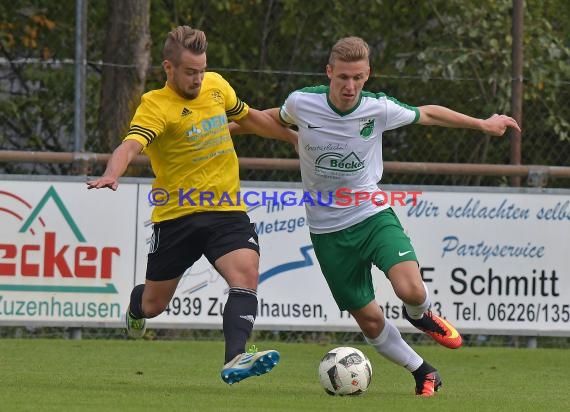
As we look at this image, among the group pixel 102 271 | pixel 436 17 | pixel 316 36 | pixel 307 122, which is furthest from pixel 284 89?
pixel 307 122

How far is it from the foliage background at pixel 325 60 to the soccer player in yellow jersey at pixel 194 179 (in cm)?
424

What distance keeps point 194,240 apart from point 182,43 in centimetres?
111

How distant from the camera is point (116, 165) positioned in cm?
751

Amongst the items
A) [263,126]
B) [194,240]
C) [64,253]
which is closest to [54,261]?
[64,253]

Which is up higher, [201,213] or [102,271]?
[201,213]

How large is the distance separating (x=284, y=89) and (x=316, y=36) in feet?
2.84

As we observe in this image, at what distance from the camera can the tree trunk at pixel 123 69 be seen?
1255cm

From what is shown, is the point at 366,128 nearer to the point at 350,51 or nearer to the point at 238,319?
the point at 350,51

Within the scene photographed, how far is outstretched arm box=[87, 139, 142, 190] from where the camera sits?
722 centimetres

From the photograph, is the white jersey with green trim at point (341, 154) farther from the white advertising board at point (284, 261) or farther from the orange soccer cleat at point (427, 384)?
the white advertising board at point (284, 261)

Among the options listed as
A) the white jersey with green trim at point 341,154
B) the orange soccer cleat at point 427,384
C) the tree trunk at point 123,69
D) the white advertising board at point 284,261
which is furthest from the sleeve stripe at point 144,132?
the tree trunk at point 123,69

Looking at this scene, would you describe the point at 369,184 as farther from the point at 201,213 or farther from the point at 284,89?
the point at 284,89

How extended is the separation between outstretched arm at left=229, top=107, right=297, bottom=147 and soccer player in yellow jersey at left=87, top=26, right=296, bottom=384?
0.62 ft

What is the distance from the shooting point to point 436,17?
538 inches
